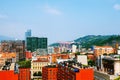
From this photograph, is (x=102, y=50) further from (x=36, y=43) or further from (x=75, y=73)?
(x=36, y=43)

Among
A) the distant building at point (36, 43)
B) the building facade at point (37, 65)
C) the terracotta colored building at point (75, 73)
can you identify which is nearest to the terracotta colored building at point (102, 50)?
the building facade at point (37, 65)

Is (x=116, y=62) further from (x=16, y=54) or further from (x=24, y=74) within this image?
(x=16, y=54)

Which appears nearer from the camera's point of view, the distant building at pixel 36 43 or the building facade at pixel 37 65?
the building facade at pixel 37 65

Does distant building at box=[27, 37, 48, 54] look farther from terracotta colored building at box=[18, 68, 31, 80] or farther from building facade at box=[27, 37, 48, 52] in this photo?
terracotta colored building at box=[18, 68, 31, 80]

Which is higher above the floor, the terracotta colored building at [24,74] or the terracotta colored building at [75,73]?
the terracotta colored building at [75,73]

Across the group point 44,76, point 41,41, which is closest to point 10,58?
point 44,76

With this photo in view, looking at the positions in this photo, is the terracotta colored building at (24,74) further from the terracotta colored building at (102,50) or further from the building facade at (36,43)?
the building facade at (36,43)

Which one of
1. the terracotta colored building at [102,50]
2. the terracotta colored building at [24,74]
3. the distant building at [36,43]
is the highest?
the distant building at [36,43]

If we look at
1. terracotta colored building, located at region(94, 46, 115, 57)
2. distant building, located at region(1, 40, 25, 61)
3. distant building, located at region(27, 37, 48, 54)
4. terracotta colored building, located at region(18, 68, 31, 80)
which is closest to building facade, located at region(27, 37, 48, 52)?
distant building, located at region(27, 37, 48, 54)

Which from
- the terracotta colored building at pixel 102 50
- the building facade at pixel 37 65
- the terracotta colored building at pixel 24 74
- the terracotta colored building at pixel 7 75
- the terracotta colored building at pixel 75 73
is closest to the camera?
the terracotta colored building at pixel 7 75

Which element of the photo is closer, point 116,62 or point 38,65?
point 116,62

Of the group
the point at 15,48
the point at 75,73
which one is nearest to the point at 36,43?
the point at 15,48
